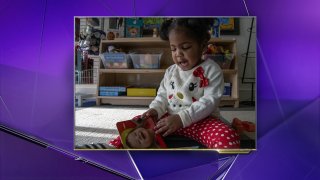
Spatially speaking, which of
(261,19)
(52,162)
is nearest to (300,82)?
(261,19)

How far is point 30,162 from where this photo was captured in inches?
47.8

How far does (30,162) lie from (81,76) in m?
0.41

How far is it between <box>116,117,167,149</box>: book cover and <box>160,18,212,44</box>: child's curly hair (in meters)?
0.31

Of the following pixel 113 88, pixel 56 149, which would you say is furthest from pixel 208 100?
pixel 56 149

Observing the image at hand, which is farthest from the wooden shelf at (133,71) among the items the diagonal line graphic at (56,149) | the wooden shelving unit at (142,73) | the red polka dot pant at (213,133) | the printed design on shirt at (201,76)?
the diagonal line graphic at (56,149)

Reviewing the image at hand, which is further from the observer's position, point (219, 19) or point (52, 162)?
point (52, 162)

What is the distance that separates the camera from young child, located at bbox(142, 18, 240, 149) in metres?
1.07

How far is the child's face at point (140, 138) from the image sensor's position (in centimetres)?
111

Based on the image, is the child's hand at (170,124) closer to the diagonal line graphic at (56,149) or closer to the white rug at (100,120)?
the white rug at (100,120)

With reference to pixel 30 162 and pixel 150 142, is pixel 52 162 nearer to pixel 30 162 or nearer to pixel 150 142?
pixel 30 162

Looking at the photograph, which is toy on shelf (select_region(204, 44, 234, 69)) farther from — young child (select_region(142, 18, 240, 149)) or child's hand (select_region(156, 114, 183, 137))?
child's hand (select_region(156, 114, 183, 137))

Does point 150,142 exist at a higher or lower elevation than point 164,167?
higher

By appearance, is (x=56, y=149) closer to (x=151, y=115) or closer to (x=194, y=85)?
(x=151, y=115)

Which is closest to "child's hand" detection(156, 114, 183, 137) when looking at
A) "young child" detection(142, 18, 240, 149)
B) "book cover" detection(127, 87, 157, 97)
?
"young child" detection(142, 18, 240, 149)
